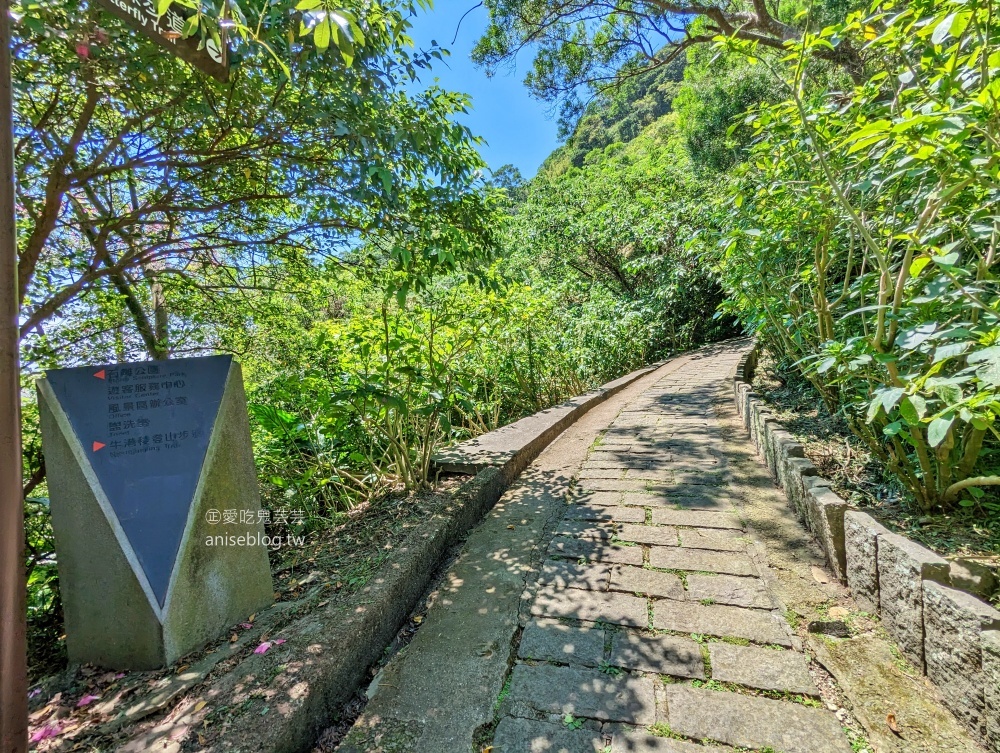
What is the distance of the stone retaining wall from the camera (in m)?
1.23

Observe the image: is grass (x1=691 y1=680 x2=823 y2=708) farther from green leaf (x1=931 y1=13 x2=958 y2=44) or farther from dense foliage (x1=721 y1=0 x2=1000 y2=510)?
green leaf (x1=931 y1=13 x2=958 y2=44)

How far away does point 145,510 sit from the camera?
1.81m

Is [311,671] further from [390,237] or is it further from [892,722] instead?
[390,237]

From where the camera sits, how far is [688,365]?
29.2 ft

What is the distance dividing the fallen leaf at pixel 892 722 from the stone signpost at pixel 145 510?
2.33m

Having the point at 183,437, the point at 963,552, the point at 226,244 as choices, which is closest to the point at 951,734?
the point at 963,552

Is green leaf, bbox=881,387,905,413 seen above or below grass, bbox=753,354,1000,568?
above

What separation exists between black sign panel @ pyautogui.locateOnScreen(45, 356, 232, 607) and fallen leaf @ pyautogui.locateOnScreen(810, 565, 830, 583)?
273 centimetres

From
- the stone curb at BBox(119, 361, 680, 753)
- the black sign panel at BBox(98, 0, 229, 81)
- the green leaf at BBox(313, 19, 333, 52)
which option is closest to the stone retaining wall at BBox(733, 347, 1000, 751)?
the stone curb at BBox(119, 361, 680, 753)

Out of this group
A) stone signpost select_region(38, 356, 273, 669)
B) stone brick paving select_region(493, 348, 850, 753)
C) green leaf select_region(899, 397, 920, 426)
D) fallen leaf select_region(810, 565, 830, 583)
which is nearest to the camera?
stone brick paving select_region(493, 348, 850, 753)

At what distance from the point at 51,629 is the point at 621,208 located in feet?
38.6

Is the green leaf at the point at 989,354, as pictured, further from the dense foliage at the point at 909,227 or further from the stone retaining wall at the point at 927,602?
the stone retaining wall at the point at 927,602

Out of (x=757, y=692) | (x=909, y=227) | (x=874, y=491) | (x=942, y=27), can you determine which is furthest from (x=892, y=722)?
(x=942, y=27)

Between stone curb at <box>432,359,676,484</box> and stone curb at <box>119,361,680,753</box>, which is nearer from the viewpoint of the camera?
stone curb at <box>119,361,680,753</box>
